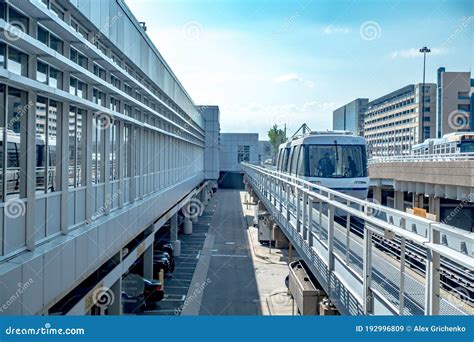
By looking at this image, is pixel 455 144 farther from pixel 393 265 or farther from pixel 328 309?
pixel 393 265

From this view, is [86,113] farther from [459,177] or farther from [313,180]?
[459,177]

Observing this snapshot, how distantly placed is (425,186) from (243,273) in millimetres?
7948

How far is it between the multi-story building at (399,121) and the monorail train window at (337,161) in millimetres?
22288

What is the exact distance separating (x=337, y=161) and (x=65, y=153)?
7.97m

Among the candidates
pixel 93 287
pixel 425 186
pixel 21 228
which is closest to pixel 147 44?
pixel 93 287

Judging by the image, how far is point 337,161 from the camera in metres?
12.6

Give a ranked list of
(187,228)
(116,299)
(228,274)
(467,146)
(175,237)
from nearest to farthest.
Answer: (116,299) < (228,274) < (175,237) < (467,146) < (187,228)

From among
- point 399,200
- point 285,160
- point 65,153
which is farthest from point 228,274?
point 399,200

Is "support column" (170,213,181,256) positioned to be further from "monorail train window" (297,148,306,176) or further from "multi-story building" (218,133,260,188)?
"multi-story building" (218,133,260,188)

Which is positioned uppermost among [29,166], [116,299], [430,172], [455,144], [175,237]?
[455,144]

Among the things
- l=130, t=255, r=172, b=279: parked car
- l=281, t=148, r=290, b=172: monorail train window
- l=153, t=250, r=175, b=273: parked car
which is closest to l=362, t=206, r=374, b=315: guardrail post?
l=281, t=148, r=290, b=172: monorail train window

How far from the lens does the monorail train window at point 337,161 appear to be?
12570 mm

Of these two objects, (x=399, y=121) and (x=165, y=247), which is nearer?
(x=165, y=247)

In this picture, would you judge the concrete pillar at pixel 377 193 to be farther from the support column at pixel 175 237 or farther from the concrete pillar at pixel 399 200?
the support column at pixel 175 237
